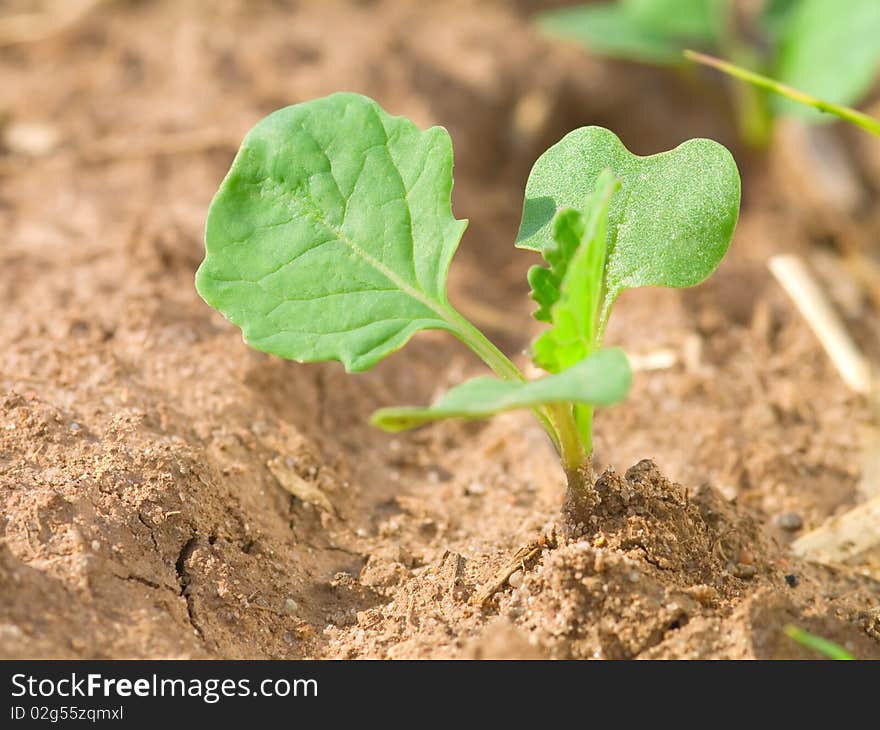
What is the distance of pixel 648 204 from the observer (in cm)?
169

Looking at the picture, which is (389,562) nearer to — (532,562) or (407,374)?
(532,562)

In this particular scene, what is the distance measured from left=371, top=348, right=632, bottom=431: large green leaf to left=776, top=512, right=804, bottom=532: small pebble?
0.87 m

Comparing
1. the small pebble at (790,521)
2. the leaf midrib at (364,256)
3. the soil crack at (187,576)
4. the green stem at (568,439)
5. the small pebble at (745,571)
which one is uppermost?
the leaf midrib at (364,256)

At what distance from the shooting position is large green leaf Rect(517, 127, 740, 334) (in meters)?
1.65

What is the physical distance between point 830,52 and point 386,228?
6.57 feet

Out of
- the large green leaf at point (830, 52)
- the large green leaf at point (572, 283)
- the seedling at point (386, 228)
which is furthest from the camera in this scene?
the large green leaf at point (830, 52)

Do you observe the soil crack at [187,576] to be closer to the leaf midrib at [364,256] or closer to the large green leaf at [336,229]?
the large green leaf at [336,229]

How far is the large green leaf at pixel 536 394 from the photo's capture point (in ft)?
4.06

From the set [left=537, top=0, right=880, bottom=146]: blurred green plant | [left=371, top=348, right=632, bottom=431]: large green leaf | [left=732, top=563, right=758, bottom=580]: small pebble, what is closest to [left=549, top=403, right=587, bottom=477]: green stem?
[left=371, top=348, right=632, bottom=431]: large green leaf

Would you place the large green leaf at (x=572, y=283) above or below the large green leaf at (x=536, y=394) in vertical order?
above

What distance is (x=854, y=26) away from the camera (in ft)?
10.2

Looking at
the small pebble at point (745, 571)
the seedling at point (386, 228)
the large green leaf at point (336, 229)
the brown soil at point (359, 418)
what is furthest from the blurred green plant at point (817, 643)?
the large green leaf at point (336, 229)

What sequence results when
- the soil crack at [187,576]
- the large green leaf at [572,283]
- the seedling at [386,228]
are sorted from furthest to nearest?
the seedling at [386,228], the soil crack at [187,576], the large green leaf at [572,283]
